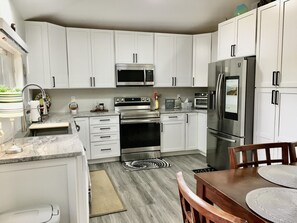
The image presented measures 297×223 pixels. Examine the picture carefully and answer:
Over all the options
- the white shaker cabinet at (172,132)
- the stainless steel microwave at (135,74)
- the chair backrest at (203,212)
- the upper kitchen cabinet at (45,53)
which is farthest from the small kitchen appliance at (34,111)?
the chair backrest at (203,212)

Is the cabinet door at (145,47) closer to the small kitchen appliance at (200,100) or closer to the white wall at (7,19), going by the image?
the small kitchen appliance at (200,100)

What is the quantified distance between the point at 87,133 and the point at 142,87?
1.53m

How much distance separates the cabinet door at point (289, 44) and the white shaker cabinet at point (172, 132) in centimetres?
214

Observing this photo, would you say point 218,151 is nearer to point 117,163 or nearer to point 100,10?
point 117,163

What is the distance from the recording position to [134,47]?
4387 millimetres

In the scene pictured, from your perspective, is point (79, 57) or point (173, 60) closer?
point (79, 57)

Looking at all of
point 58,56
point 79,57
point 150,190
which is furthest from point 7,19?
point 150,190

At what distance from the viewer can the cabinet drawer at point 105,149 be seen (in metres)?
4.11

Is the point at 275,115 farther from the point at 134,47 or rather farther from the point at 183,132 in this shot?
the point at 134,47

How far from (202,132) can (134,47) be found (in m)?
2.09

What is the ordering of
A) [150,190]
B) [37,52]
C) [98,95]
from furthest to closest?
1. [98,95]
2. [37,52]
3. [150,190]

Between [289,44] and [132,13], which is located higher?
[132,13]

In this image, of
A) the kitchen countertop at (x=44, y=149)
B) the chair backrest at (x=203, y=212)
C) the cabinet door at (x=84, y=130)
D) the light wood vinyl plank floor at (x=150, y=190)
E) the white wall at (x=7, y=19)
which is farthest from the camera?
the cabinet door at (x=84, y=130)

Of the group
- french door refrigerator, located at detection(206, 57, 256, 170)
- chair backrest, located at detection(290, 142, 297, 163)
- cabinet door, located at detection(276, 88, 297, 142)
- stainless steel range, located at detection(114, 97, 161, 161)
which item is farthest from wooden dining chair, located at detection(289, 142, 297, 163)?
stainless steel range, located at detection(114, 97, 161, 161)
